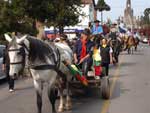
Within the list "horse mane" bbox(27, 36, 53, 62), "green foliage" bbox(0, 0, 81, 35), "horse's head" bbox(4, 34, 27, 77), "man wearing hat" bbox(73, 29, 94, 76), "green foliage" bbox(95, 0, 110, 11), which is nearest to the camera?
"horse's head" bbox(4, 34, 27, 77)

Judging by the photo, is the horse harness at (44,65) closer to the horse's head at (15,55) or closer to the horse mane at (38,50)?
the horse's head at (15,55)

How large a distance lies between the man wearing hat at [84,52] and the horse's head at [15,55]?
3.84m

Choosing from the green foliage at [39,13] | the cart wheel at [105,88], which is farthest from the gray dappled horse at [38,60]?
the green foliage at [39,13]

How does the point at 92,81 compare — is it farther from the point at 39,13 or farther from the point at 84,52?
the point at 39,13

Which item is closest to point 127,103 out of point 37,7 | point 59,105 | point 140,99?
point 140,99

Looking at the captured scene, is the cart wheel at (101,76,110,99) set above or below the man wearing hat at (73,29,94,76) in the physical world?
below

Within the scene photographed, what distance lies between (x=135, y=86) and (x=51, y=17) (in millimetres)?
14937

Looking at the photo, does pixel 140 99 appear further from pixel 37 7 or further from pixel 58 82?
pixel 37 7

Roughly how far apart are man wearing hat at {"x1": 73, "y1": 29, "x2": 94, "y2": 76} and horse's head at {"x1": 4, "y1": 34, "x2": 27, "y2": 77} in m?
3.84

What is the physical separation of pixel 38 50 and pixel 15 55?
3.40ft

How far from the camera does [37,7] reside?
29375 millimetres

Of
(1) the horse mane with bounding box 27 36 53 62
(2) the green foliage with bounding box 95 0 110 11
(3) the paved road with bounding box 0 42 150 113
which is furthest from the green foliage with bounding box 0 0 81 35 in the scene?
(2) the green foliage with bounding box 95 0 110 11

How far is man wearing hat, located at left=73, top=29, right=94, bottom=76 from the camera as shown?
12617 millimetres

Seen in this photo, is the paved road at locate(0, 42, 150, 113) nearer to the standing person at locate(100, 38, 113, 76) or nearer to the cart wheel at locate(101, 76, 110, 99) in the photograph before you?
the cart wheel at locate(101, 76, 110, 99)
